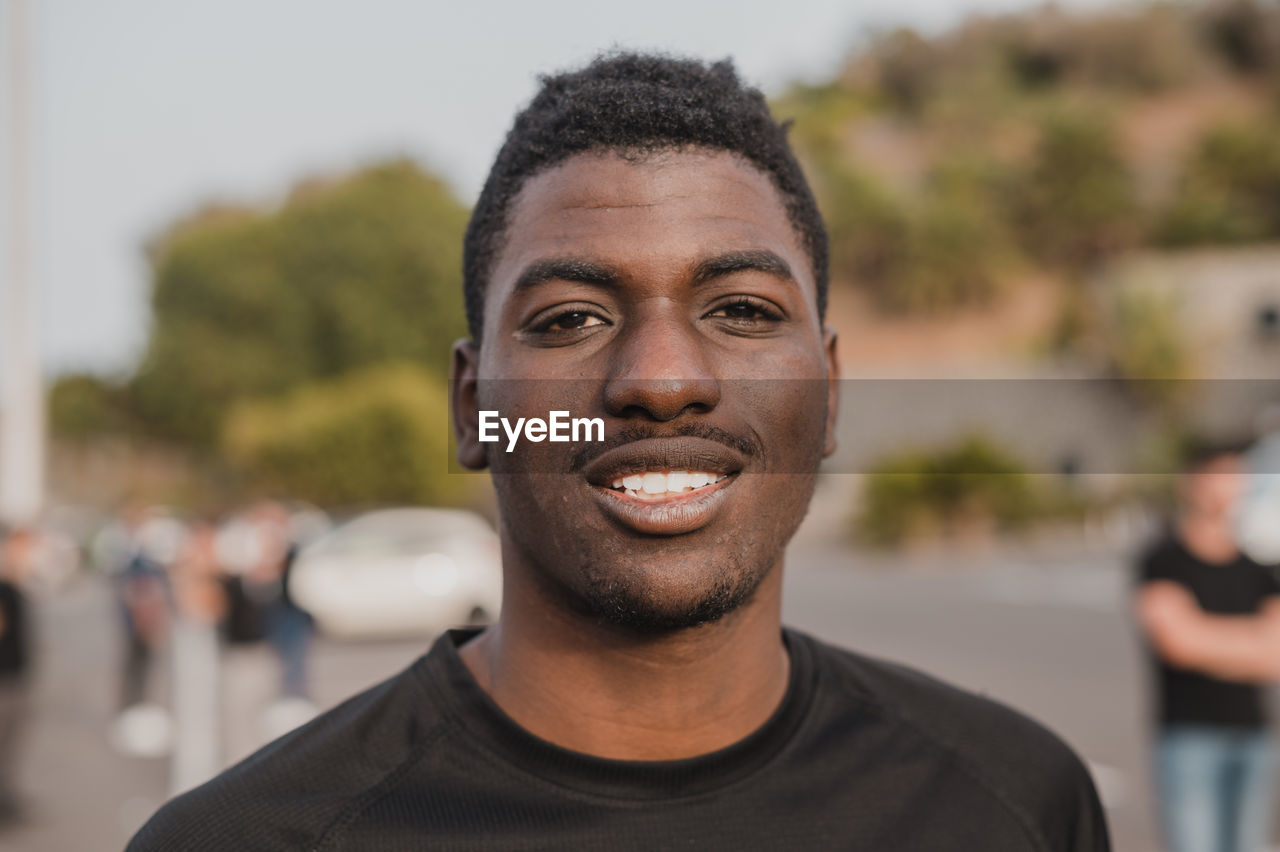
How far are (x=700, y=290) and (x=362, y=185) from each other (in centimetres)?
4563

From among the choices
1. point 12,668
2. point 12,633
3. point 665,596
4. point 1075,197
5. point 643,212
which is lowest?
point 12,668

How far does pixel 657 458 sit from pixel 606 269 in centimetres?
26

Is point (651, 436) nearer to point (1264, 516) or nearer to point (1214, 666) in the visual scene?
point (1214, 666)

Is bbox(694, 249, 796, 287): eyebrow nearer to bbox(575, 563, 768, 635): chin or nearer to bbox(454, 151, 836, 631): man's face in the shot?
bbox(454, 151, 836, 631): man's face

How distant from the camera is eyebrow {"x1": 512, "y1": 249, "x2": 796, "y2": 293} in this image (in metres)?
1.51

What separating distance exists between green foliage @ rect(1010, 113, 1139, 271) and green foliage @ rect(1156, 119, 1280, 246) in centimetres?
237

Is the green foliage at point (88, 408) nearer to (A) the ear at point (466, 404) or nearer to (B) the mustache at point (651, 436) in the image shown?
(A) the ear at point (466, 404)

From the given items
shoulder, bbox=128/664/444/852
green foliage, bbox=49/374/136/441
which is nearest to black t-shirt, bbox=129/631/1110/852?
shoulder, bbox=128/664/444/852

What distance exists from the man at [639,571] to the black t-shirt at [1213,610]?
9.30 feet

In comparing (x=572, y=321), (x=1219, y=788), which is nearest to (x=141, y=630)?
(x=1219, y=788)

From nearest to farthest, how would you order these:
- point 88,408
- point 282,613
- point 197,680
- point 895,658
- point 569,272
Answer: point 569,272 < point 282,613 < point 197,680 < point 895,658 < point 88,408

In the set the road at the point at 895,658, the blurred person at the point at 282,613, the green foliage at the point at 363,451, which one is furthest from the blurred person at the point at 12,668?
the green foliage at the point at 363,451

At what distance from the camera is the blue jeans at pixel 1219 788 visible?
4.14 meters

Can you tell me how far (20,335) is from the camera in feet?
47.3
